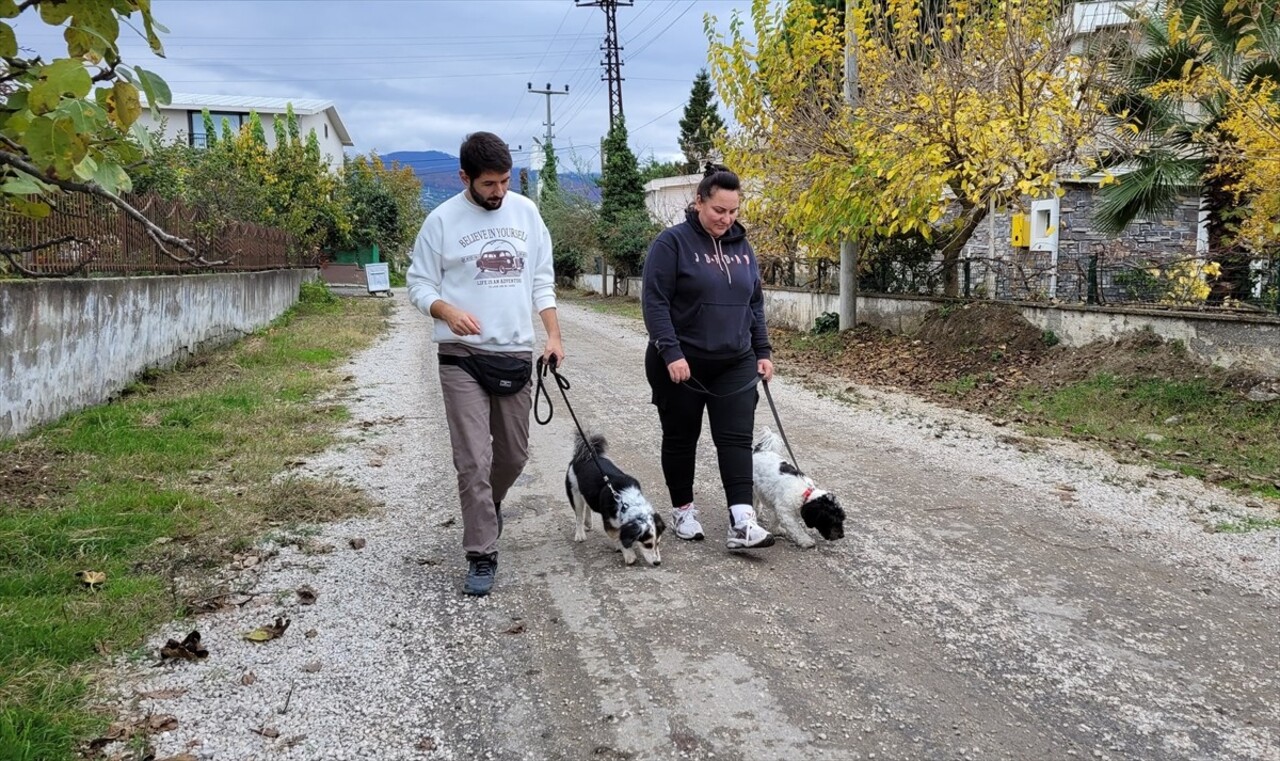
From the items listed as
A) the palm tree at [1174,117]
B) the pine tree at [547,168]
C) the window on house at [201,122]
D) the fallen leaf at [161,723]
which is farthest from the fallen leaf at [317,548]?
the window on house at [201,122]

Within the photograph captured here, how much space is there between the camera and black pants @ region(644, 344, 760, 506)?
491cm

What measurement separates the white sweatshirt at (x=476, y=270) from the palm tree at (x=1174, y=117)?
9.12 metres

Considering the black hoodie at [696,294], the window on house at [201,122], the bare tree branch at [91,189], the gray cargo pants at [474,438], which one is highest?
the window on house at [201,122]

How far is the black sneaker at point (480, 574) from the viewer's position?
14.2 feet

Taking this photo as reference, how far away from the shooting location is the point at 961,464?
704 centimetres

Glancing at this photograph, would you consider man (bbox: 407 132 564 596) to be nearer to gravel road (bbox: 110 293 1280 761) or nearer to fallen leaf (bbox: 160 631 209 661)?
gravel road (bbox: 110 293 1280 761)

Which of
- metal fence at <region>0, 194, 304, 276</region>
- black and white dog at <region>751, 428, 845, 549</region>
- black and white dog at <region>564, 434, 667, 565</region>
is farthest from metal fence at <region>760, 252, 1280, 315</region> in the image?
metal fence at <region>0, 194, 304, 276</region>

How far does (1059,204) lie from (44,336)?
63.4 ft

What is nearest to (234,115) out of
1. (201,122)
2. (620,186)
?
(201,122)

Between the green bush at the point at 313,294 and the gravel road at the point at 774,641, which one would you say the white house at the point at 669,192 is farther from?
the gravel road at the point at 774,641

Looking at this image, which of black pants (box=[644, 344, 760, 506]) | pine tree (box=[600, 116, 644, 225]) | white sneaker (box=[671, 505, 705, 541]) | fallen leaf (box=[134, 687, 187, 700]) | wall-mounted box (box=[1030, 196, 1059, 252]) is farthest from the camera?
pine tree (box=[600, 116, 644, 225])

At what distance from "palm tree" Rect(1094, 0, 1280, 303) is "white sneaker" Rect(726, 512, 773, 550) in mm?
8447

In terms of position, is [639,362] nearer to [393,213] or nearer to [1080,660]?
[1080,660]

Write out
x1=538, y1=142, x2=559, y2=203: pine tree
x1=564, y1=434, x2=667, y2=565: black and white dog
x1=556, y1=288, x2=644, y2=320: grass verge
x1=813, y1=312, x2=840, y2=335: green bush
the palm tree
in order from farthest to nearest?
x1=538, y1=142, x2=559, y2=203: pine tree, x1=556, y1=288, x2=644, y2=320: grass verge, x1=813, y1=312, x2=840, y2=335: green bush, the palm tree, x1=564, y1=434, x2=667, y2=565: black and white dog
